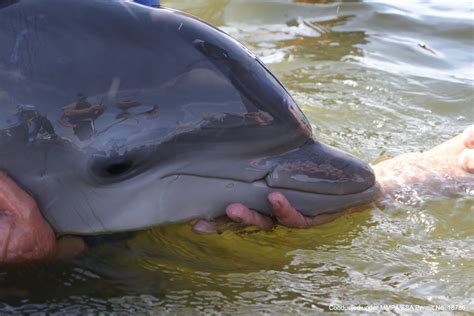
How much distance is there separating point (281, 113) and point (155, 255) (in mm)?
1127

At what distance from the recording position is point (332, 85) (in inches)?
315

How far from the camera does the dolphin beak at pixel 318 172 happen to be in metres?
4.05

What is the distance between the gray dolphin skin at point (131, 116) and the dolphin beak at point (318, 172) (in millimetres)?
15

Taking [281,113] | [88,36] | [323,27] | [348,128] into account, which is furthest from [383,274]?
[323,27]

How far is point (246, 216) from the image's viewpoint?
4043mm

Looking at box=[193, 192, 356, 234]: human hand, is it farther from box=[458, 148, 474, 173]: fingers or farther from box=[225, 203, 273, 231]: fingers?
box=[458, 148, 474, 173]: fingers

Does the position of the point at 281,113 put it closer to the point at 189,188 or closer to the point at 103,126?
the point at 189,188

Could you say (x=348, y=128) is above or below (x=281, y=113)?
below

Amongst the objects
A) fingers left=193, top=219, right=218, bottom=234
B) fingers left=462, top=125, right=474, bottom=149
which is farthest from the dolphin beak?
fingers left=462, top=125, right=474, bottom=149

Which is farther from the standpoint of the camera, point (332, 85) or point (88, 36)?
point (332, 85)

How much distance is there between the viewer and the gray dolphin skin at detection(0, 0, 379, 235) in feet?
12.5

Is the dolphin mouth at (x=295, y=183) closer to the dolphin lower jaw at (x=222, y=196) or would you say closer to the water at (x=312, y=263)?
the dolphin lower jaw at (x=222, y=196)

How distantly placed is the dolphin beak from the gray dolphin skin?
1 cm

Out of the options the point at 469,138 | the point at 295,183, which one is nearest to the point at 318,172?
the point at 295,183
